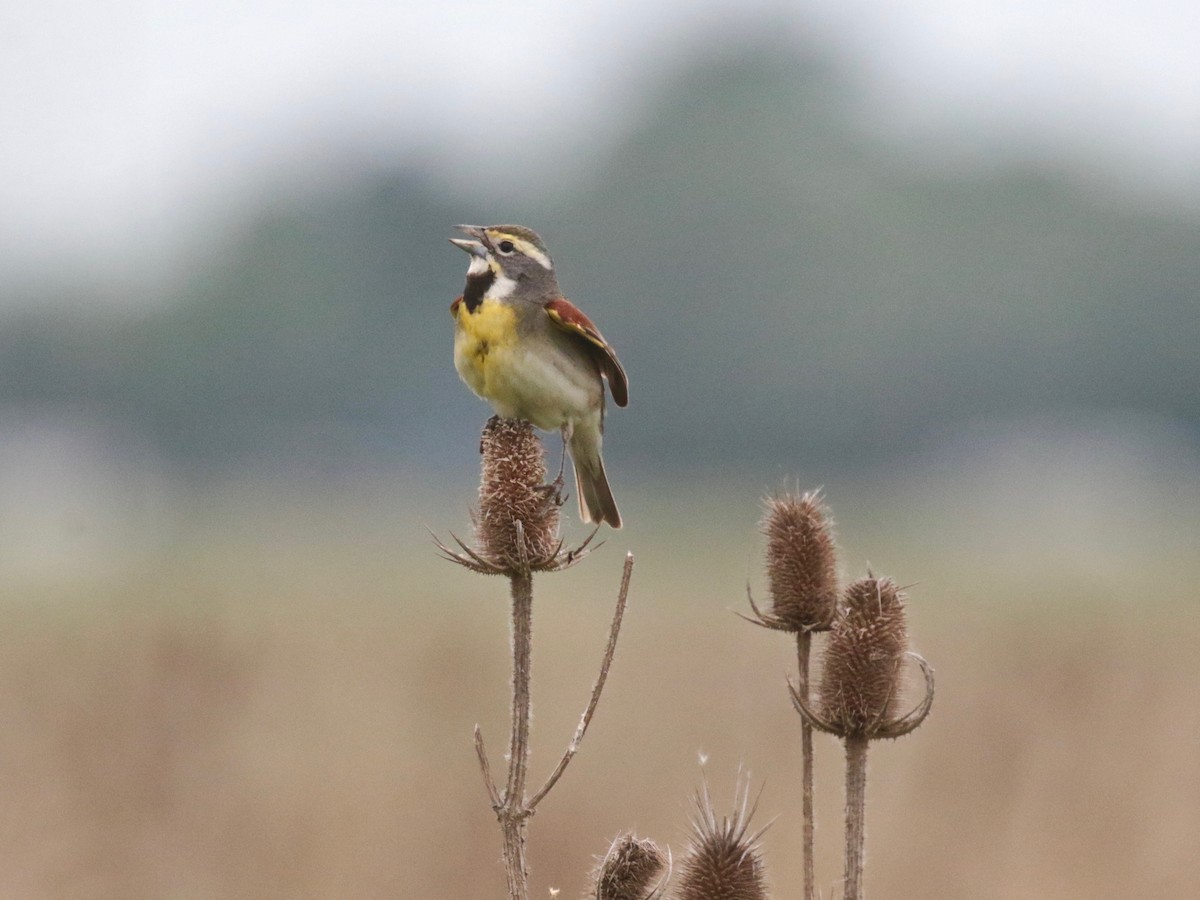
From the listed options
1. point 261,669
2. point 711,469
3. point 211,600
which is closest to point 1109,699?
point 261,669

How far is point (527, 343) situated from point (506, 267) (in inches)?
18.6

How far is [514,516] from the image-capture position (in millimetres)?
6184

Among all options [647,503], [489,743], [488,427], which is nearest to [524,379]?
[488,427]

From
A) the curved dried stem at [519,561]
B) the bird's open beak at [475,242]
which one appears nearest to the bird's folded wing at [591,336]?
the bird's open beak at [475,242]

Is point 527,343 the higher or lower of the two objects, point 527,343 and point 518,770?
the higher

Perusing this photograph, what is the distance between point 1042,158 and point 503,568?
137 m

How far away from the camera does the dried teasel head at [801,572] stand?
6.32 meters

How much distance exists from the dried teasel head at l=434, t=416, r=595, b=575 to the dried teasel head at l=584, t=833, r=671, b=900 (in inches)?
38.4

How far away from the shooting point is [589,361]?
348 inches

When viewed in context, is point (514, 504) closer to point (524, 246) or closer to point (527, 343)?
point (527, 343)

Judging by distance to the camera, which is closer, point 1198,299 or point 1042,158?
point 1198,299

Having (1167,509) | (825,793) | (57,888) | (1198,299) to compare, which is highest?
(1198,299)

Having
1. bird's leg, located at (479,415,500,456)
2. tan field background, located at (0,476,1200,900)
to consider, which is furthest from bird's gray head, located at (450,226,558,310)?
tan field background, located at (0,476,1200,900)

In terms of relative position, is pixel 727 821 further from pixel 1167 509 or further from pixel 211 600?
pixel 1167 509
